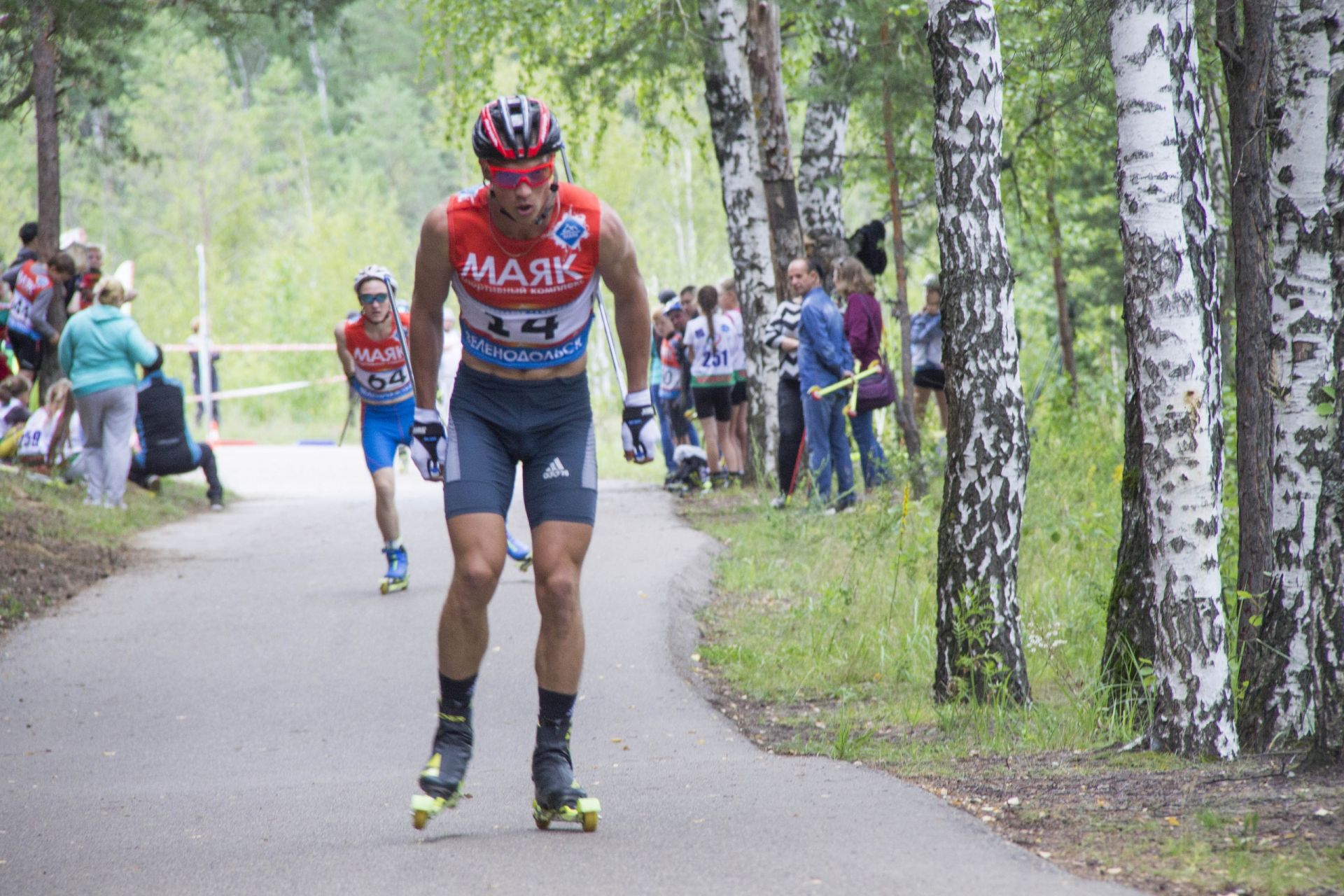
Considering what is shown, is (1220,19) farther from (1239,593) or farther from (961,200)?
(1239,593)

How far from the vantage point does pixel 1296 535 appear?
5.49 m

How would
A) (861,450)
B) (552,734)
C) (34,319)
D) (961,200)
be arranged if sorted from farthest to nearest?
1. (34,319)
2. (861,450)
3. (961,200)
4. (552,734)

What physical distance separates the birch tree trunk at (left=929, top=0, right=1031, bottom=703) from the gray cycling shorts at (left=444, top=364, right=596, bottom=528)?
218cm

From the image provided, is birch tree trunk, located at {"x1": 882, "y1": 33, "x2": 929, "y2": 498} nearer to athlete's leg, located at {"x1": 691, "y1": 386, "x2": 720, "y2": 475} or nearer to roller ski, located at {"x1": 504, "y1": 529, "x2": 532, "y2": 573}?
athlete's leg, located at {"x1": 691, "y1": 386, "x2": 720, "y2": 475}

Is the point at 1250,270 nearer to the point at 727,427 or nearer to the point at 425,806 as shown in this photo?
the point at 425,806

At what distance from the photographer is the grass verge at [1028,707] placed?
171 inches

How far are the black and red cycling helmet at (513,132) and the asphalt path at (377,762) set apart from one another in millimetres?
2150

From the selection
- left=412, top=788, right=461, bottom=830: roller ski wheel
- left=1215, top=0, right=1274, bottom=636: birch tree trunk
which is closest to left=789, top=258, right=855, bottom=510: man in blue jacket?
left=1215, top=0, right=1274, bottom=636: birch tree trunk

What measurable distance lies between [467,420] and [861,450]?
29.8ft

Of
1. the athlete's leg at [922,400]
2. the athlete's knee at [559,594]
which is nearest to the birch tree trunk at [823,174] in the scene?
the athlete's leg at [922,400]

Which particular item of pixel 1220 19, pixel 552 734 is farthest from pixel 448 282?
pixel 1220 19

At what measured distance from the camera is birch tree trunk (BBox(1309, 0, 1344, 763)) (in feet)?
16.5

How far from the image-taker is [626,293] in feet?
17.3

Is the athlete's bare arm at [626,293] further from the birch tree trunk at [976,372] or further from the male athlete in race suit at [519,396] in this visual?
the birch tree trunk at [976,372]
